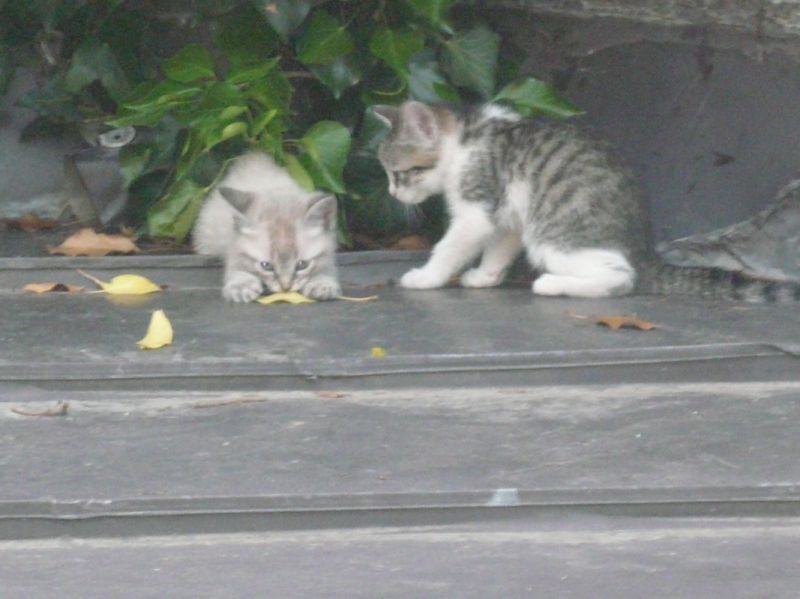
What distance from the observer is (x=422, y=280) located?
5828 mm

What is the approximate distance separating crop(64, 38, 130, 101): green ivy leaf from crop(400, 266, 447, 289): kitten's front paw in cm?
167

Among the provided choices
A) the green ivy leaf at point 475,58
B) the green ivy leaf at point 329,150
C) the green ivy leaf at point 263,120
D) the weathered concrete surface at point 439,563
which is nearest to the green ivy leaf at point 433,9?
the green ivy leaf at point 475,58

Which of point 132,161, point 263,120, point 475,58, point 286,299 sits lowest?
point 286,299

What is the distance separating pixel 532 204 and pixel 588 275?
0.43 metres

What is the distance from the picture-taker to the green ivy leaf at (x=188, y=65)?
5.85m

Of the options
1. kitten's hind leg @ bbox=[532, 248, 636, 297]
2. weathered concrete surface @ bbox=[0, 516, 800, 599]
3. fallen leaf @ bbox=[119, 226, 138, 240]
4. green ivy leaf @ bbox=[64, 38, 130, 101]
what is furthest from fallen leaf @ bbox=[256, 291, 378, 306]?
weathered concrete surface @ bbox=[0, 516, 800, 599]

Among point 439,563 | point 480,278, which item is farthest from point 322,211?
point 439,563

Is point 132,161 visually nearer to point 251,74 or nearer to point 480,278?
point 251,74

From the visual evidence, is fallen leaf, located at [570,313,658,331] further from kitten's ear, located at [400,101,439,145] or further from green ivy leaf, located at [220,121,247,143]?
green ivy leaf, located at [220,121,247,143]

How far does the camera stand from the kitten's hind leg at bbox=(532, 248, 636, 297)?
5.54 m

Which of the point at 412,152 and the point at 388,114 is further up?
the point at 388,114

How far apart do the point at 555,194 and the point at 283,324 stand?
141cm

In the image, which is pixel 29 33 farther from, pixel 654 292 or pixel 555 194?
pixel 654 292

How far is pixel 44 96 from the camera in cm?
649
